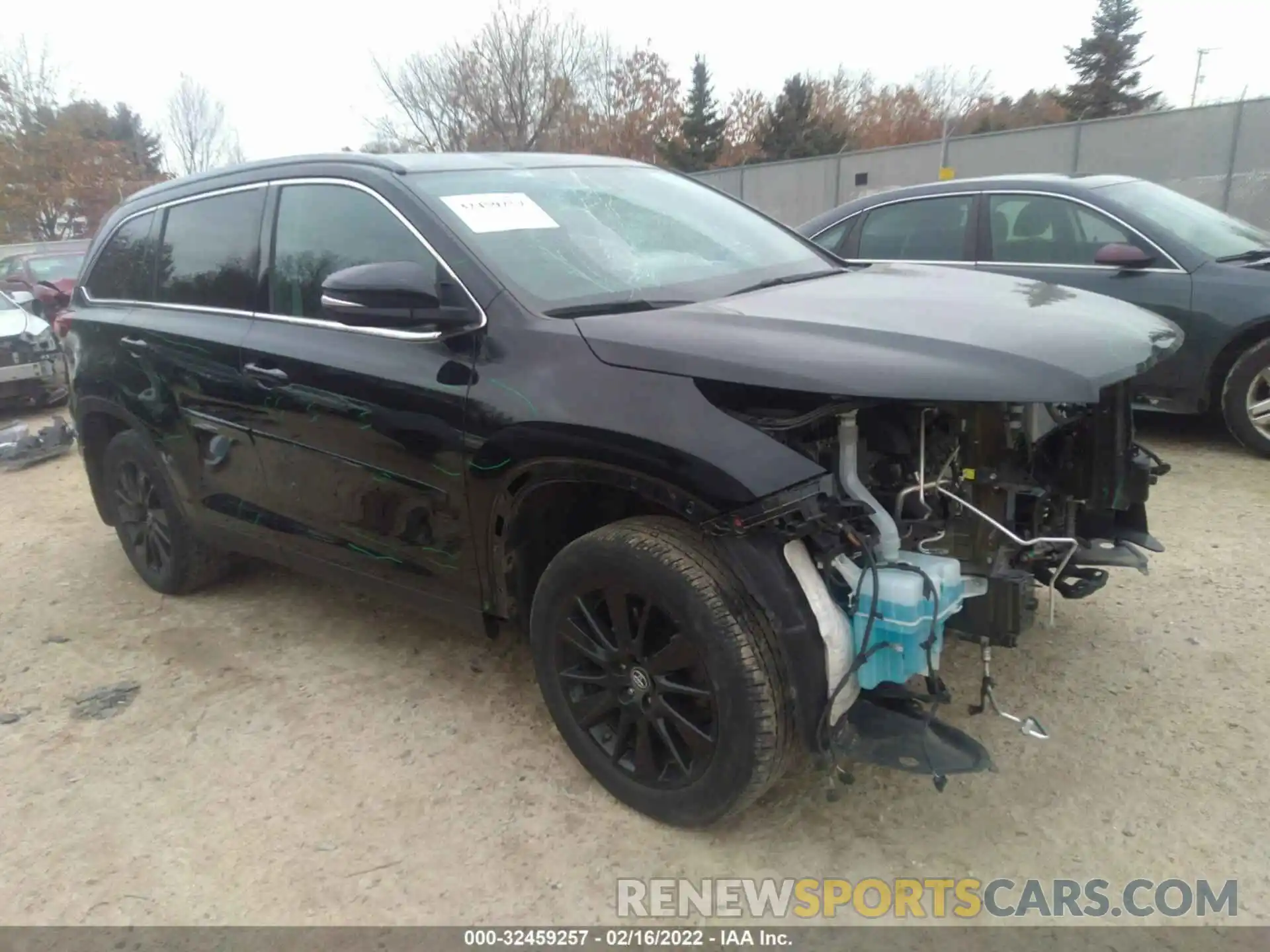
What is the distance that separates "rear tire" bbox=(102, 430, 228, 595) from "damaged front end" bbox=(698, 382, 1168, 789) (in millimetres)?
2957

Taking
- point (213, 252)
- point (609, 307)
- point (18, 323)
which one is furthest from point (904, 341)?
point (18, 323)

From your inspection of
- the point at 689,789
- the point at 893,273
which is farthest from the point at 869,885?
the point at 893,273

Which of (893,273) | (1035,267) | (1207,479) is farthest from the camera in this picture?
(1035,267)

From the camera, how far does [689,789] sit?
250 centimetres

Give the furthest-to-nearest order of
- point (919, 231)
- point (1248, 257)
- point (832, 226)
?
point (832, 226) < point (919, 231) < point (1248, 257)

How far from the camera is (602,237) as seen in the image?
305 cm

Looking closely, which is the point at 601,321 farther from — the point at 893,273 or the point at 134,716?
the point at 134,716

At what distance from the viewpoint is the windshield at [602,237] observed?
2.80 meters

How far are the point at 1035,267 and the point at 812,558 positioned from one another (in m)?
4.25

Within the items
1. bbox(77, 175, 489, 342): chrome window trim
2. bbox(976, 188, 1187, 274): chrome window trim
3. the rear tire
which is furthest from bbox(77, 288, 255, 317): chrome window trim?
bbox(976, 188, 1187, 274): chrome window trim

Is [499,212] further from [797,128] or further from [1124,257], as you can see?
[797,128]

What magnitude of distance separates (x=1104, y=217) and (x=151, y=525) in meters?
5.46

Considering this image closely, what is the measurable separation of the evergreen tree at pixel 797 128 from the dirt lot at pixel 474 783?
3671 cm
